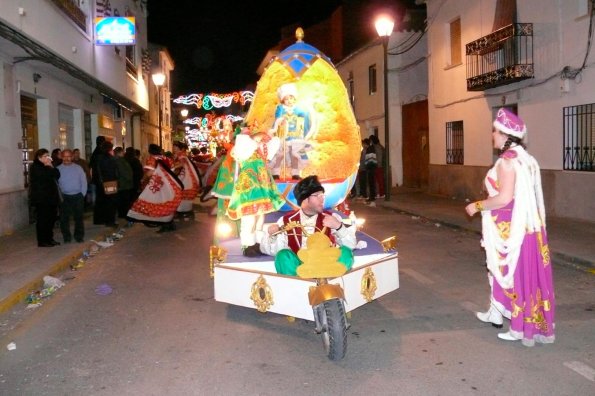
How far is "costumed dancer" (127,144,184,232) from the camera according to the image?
43.1ft

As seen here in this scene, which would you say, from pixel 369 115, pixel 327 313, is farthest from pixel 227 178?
pixel 369 115

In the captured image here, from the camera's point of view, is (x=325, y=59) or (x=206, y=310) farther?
(x=325, y=59)

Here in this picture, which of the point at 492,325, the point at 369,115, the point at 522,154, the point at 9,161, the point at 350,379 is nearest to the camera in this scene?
the point at 350,379

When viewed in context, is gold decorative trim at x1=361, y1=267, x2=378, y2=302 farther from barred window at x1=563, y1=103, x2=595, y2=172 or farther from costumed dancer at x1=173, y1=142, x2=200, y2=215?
costumed dancer at x1=173, y1=142, x2=200, y2=215

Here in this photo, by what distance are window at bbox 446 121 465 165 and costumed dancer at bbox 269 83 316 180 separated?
10.9 m

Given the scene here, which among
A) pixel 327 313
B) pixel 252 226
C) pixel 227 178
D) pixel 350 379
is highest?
pixel 227 178

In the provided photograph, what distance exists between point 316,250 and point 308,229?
446 mm

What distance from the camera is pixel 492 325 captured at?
5.77m

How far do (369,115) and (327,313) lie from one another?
78.7 feet

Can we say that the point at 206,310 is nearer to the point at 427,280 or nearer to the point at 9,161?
the point at 427,280

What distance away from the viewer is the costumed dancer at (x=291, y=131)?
877 centimetres

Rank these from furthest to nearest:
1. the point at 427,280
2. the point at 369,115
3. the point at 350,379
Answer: the point at 369,115
the point at 427,280
the point at 350,379

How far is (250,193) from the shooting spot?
6820 millimetres

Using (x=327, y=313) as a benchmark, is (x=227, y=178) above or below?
above
